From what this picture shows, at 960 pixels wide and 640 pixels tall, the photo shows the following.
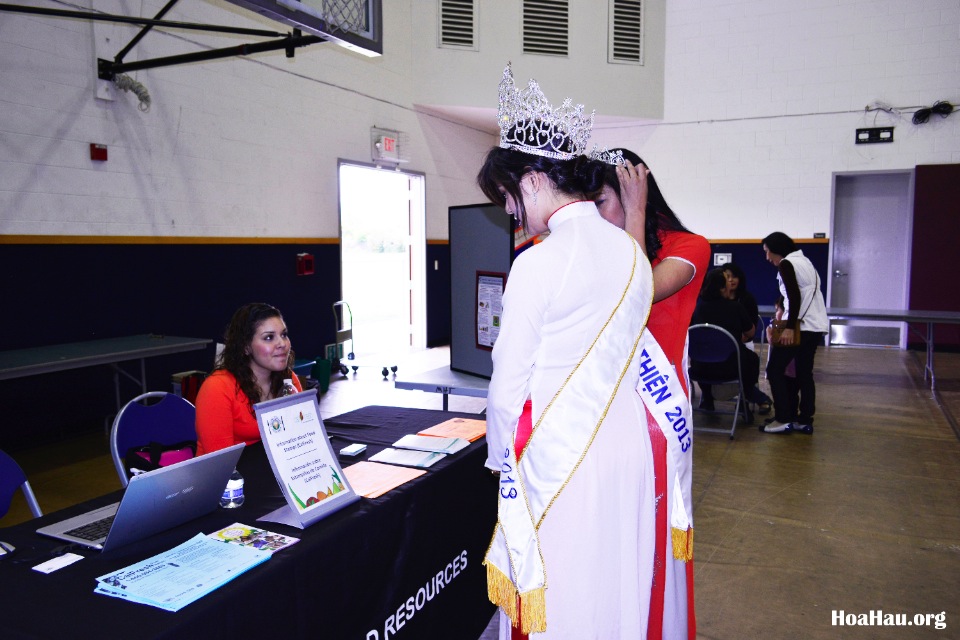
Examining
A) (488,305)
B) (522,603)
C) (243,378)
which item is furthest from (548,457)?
(488,305)

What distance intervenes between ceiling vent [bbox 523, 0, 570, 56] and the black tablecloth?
7.18 m

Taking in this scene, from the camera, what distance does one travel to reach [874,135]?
827 centimetres

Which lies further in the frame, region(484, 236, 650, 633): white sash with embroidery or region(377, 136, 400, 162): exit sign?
region(377, 136, 400, 162): exit sign

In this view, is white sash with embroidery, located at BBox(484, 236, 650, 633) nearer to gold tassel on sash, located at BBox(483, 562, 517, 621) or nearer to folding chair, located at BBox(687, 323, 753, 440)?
gold tassel on sash, located at BBox(483, 562, 517, 621)

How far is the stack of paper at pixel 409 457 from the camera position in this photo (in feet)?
6.19

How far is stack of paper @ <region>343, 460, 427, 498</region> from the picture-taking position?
5.49 ft

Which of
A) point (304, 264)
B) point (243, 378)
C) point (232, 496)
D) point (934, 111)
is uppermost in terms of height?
point (934, 111)

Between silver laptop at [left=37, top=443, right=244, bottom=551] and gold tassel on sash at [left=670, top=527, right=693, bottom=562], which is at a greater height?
silver laptop at [left=37, top=443, right=244, bottom=551]

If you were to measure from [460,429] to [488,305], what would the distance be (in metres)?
0.88

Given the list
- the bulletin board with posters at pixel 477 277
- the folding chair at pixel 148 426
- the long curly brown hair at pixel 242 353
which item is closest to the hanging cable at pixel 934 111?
the bulletin board with posters at pixel 477 277

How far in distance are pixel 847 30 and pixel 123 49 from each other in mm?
8037

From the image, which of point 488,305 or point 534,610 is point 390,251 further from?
point 534,610

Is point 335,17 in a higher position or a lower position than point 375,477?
higher

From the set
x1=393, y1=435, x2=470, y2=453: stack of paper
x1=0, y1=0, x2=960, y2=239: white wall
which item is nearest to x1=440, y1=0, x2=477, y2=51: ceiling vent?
x1=0, y1=0, x2=960, y2=239: white wall
